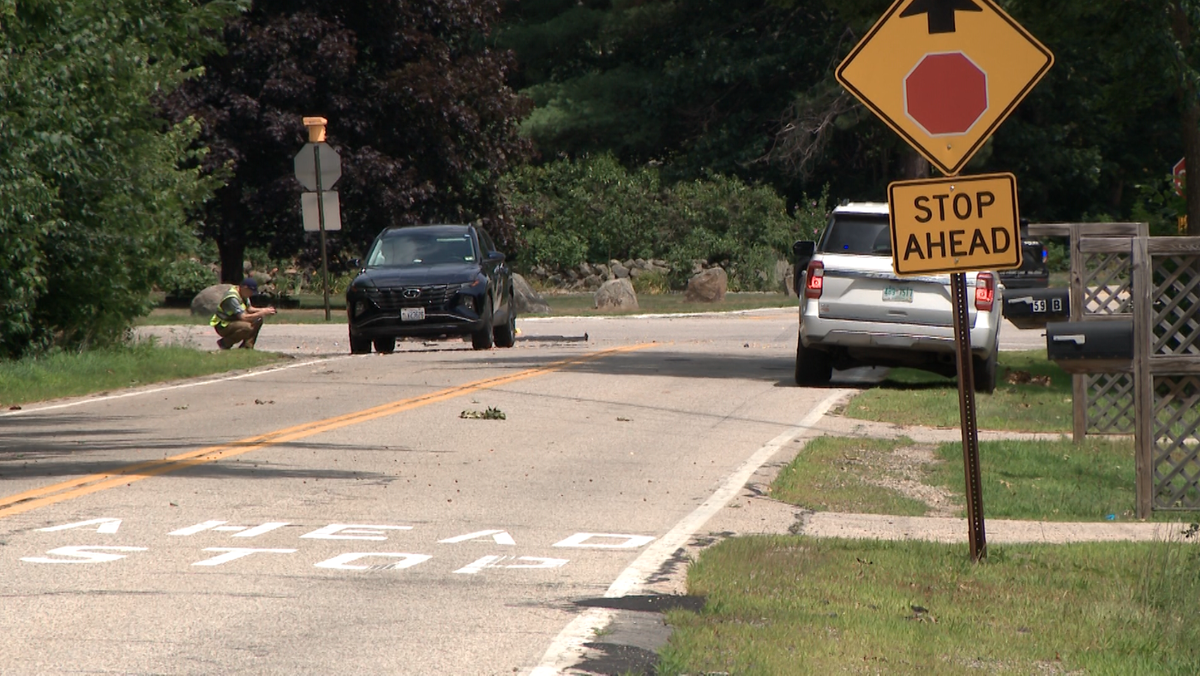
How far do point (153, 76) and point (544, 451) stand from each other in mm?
12563

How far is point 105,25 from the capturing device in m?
19.1

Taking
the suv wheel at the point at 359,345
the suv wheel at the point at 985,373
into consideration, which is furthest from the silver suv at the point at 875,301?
the suv wheel at the point at 359,345

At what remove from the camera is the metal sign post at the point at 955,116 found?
895cm

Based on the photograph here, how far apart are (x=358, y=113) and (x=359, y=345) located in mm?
17328

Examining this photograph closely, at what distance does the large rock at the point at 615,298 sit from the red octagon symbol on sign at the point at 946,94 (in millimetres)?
31220

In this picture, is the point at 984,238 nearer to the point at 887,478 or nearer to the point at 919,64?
the point at 919,64

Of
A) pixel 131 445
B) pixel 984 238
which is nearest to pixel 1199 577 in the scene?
pixel 984 238

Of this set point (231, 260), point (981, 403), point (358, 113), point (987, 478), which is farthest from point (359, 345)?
point (231, 260)

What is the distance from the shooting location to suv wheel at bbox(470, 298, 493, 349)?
2530 cm

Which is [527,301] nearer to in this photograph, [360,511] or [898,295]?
[898,295]

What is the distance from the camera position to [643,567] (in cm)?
876

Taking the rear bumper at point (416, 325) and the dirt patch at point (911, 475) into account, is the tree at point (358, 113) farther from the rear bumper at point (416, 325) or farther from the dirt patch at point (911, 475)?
the dirt patch at point (911, 475)

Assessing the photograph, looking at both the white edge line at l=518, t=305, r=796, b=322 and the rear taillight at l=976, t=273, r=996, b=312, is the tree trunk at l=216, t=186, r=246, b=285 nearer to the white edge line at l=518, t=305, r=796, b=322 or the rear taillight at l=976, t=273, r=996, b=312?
the white edge line at l=518, t=305, r=796, b=322

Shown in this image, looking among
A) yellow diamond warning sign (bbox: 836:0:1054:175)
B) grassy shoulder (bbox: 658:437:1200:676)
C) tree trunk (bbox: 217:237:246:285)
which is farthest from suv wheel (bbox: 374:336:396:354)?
tree trunk (bbox: 217:237:246:285)
